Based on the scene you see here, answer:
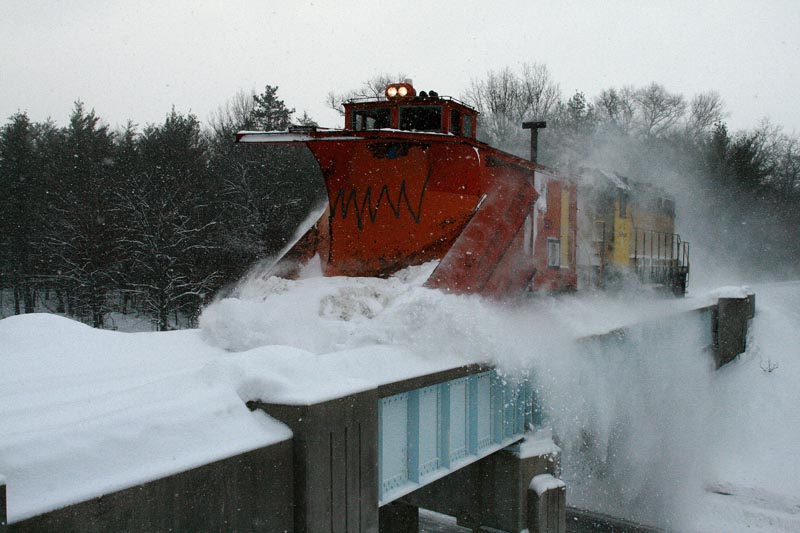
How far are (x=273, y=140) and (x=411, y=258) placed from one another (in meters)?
2.17

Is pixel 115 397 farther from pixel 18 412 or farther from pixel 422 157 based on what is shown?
pixel 422 157

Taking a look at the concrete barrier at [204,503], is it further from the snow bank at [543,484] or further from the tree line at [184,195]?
the tree line at [184,195]

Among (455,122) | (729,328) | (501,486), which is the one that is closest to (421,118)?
(455,122)

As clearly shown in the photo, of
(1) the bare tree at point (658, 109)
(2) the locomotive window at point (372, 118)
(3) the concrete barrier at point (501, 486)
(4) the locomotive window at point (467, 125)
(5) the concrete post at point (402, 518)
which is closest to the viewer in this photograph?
(3) the concrete barrier at point (501, 486)

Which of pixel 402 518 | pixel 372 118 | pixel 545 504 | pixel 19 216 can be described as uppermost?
pixel 372 118

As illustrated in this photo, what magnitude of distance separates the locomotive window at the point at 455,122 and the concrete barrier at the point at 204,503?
17.6 ft

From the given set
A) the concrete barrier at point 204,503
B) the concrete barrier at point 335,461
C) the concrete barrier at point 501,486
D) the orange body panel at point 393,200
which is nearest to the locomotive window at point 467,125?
the orange body panel at point 393,200

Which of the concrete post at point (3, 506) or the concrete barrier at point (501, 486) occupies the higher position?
the concrete post at point (3, 506)

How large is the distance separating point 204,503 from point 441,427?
306 centimetres

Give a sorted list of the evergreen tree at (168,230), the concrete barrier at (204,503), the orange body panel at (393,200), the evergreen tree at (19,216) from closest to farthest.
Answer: the concrete barrier at (204,503) < the orange body panel at (393,200) < the evergreen tree at (168,230) < the evergreen tree at (19,216)

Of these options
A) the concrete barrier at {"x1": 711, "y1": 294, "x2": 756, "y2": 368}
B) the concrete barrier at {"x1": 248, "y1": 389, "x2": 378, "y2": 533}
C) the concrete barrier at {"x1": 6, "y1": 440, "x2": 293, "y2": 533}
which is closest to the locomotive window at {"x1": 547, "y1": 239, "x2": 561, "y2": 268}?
the concrete barrier at {"x1": 248, "y1": 389, "x2": 378, "y2": 533}

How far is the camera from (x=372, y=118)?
8.80 metres

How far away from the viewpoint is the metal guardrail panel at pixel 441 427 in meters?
5.41

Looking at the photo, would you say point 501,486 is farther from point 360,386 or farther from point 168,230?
point 168,230
